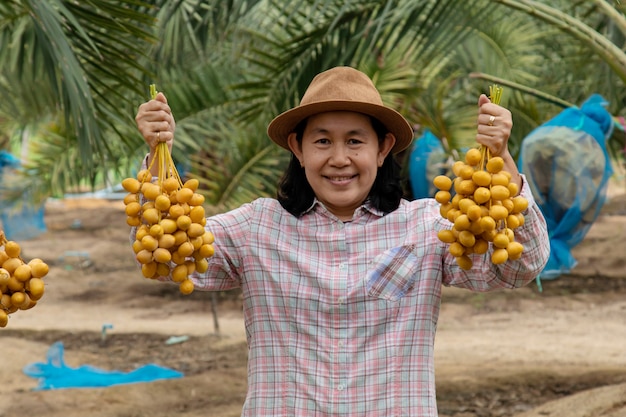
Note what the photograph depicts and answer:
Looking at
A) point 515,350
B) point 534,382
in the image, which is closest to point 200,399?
point 534,382

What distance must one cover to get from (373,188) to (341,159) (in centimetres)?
20

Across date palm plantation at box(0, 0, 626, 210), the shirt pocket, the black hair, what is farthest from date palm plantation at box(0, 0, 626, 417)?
the shirt pocket

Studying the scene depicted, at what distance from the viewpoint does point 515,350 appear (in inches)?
329

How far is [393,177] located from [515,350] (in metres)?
5.86

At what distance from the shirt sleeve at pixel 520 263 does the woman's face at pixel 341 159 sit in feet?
1.04

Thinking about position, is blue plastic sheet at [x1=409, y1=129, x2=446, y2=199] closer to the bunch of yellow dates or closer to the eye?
the eye

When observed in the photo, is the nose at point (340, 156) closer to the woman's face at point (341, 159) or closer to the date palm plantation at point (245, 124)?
the woman's face at point (341, 159)

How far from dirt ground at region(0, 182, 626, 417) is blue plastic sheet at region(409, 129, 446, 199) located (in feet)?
4.79

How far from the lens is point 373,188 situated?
281cm

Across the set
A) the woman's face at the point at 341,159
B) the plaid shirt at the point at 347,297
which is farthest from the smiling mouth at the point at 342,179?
the plaid shirt at the point at 347,297

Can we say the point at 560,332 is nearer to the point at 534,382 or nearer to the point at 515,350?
the point at 515,350

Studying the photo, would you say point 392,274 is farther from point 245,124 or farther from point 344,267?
point 245,124

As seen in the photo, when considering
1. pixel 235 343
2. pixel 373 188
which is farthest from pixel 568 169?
pixel 373 188

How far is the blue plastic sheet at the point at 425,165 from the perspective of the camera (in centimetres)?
897
